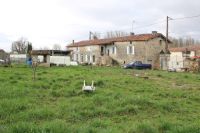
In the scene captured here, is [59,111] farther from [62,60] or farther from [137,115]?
[62,60]

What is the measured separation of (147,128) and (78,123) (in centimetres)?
194

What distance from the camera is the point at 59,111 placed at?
34.9 ft

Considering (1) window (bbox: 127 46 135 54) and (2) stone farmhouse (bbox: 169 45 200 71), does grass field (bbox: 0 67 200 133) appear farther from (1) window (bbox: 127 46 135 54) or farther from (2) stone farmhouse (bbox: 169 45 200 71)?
(1) window (bbox: 127 46 135 54)

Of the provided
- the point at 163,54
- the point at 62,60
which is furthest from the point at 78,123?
the point at 163,54

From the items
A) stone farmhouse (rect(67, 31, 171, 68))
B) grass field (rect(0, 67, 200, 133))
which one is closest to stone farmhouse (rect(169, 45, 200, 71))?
stone farmhouse (rect(67, 31, 171, 68))

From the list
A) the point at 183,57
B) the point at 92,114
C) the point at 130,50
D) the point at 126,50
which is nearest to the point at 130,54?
the point at 130,50

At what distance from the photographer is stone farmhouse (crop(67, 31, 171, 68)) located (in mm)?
58594

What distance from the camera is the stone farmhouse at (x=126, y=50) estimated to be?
5859 cm

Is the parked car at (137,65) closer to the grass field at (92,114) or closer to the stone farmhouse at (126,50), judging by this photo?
the stone farmhouse at (126,50)

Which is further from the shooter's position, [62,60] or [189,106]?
[62,60]

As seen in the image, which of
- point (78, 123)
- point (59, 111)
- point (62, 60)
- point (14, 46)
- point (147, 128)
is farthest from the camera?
point (14, 46)

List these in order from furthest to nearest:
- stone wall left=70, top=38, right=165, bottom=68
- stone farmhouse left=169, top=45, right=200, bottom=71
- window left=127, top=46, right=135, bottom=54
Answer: window left=127, top=46, right=135, bottom=54 → stone wall left=70, top=38, right=165, bottom=68 → stone farmhouse left=169, top=45, right=200, bottom=71

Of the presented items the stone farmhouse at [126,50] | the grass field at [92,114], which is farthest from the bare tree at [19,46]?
the grass field at [92,114]

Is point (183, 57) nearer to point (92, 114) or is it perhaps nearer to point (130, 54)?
point (130, 54)
